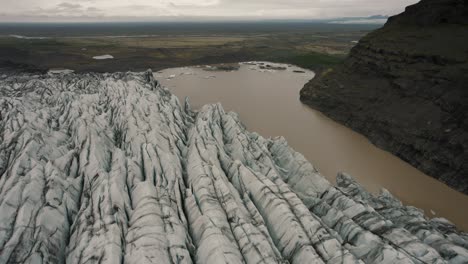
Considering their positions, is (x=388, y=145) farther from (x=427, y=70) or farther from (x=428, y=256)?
(x=428, y=256)

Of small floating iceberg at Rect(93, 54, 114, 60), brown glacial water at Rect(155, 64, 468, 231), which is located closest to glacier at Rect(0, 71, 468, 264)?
brown glacial water at Rect(155, 64, 468, 231)

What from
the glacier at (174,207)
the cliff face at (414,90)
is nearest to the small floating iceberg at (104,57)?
the cliff face at (414,90)

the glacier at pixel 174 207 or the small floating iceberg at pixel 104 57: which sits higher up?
the small floating iceberg at pixel 104 57

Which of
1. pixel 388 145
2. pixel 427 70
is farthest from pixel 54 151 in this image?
pixel 427 70

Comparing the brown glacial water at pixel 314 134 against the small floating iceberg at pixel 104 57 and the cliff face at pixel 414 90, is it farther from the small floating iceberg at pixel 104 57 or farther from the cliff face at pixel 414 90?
the small floating iceberg at pixel 104 57

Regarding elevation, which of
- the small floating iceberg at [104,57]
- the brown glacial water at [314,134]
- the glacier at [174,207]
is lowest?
the brown glacial water at [314,134]
